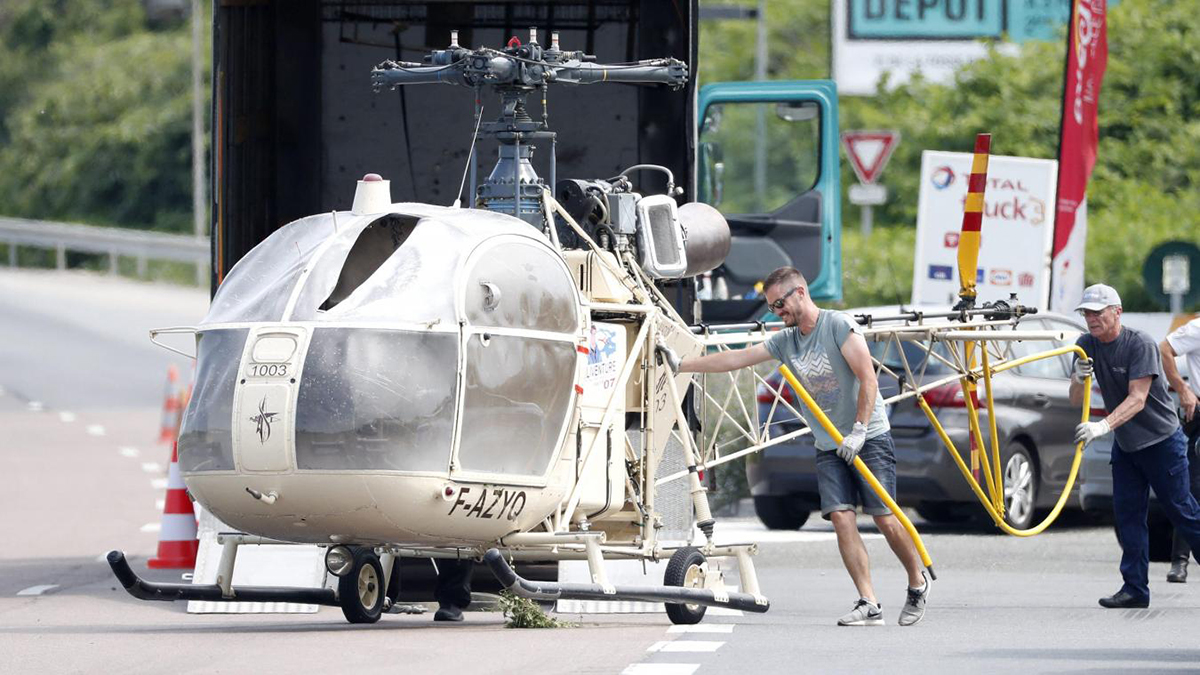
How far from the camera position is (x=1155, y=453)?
13945mm

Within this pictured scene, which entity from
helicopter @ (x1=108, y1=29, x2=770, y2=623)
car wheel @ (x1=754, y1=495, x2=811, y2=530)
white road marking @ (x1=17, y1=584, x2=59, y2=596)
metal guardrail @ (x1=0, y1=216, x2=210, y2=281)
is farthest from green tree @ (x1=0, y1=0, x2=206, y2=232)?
helicopter @ (x1=108, y1=29, x2=770, y2=623)

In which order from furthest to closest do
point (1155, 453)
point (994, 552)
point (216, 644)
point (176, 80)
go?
point (176, 80)
point (994, 552)
point (1155, 453)
point (216, 644)

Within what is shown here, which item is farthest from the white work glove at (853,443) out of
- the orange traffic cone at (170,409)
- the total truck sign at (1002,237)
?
the orange traffic cone at (170,409)

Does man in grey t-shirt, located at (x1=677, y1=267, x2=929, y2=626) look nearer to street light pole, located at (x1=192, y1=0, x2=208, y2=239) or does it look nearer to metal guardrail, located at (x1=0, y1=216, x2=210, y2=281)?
metal guardrail, located at (x1=0, y1=216, x2=210, y2=281)

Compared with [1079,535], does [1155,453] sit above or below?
above

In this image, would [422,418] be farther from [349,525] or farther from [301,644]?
[301,644]

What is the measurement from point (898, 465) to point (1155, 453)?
179 inches

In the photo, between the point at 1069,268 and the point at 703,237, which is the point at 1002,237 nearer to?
the point at 1069,268

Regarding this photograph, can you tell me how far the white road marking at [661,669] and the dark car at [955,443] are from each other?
7.50 meters

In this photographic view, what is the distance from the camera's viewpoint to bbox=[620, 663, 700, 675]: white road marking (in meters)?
10.2

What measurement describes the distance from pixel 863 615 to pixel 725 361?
4.70 feet

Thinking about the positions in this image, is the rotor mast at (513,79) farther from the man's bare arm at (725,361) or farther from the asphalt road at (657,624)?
the asphalt road at (657,624)

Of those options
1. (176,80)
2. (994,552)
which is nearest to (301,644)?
(994,552)

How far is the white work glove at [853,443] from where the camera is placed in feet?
39.9
